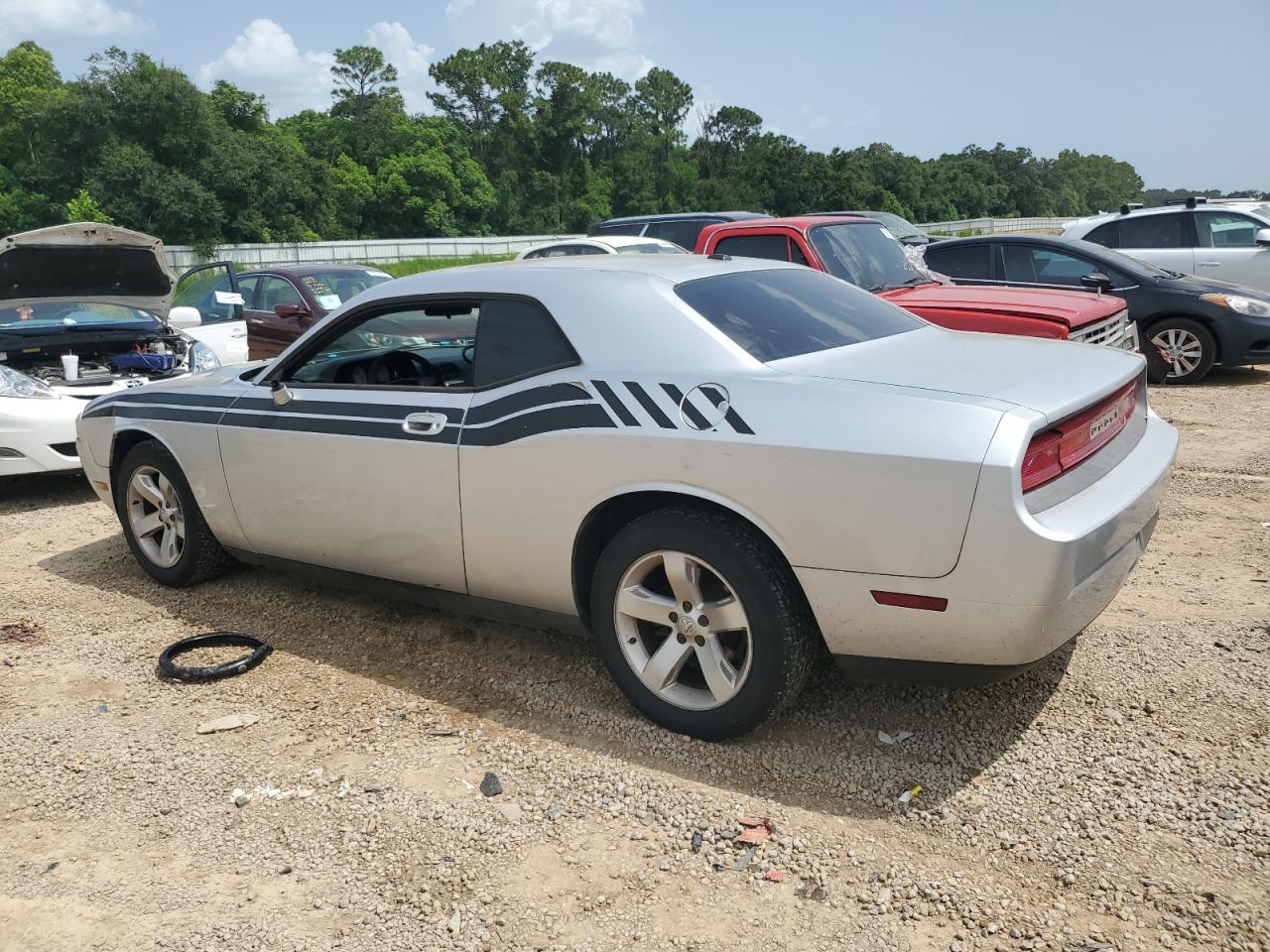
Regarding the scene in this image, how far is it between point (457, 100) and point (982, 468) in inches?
3434

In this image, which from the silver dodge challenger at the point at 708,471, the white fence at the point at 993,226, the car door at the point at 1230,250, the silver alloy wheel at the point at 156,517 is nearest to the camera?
the silver dodge challenger at the point at 708,471

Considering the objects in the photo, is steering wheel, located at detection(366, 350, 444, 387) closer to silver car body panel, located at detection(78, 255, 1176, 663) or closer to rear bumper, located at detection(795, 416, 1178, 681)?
silver car body panel, located at detection(78, 255, 1176, 663)

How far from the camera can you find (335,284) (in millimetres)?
10953

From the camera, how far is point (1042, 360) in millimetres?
3398

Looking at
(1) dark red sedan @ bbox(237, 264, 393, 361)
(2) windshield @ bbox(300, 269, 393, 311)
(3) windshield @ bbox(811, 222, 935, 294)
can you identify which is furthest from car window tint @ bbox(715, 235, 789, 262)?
(2) windshield @ bbox(300, 269, 393, 311)

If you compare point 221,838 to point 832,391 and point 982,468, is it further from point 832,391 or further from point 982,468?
point 982,468

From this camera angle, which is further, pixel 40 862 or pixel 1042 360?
pixel 1042 360

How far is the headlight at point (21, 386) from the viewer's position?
6855mm

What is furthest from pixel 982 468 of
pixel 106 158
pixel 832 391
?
pixel 106 158

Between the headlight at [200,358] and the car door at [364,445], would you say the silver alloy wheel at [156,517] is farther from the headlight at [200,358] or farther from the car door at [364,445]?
the headlight at [200,358]

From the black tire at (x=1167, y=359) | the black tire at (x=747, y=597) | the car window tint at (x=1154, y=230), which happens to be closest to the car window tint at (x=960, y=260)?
the black tire at (x=1167, y=359)

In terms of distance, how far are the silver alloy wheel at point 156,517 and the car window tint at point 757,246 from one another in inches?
195

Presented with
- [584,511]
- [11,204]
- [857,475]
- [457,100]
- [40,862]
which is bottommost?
[40,862]

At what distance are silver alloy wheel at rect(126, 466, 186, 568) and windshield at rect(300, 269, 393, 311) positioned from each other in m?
5.63
